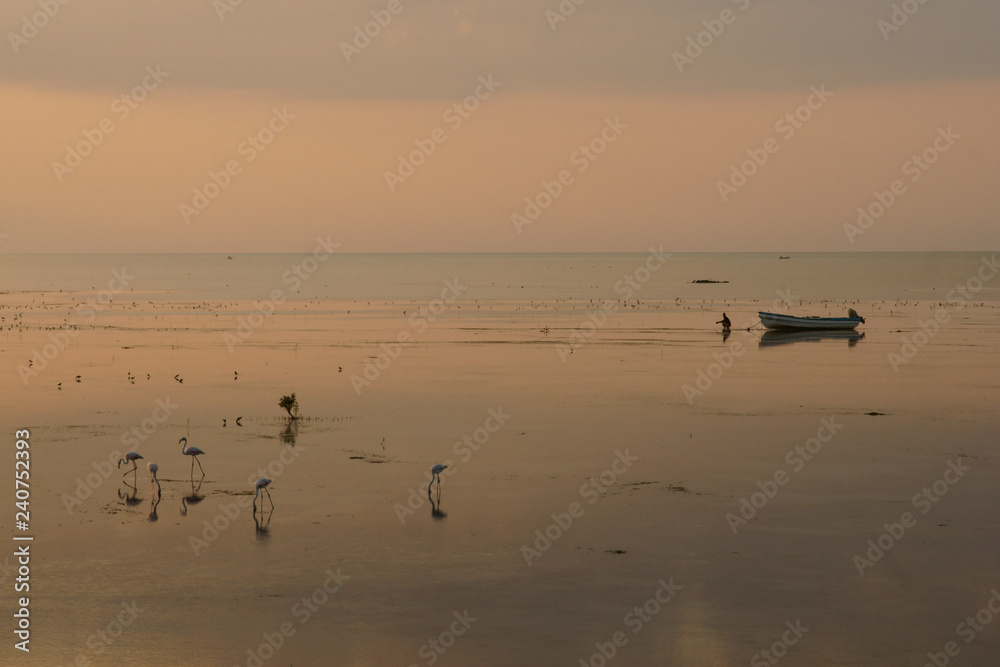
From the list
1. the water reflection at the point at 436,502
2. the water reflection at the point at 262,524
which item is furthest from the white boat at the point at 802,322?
the water reflection at the point at 262,524

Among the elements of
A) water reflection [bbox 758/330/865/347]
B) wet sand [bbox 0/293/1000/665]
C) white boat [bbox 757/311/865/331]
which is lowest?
wet sand [bbox 0/293/1000/665]

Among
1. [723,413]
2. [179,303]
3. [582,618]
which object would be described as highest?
[179,303]

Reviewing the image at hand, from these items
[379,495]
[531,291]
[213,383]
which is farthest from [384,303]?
[379,495]

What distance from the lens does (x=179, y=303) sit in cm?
10031

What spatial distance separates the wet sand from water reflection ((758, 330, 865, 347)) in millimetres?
16164

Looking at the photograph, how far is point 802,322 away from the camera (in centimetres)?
6562

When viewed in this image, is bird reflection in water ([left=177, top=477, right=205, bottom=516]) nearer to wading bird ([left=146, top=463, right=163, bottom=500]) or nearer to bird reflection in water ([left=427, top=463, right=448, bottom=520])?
wading bird ([left=146, top=463, right=163, bottom=500])

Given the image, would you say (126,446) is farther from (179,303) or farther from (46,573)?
(179,303)

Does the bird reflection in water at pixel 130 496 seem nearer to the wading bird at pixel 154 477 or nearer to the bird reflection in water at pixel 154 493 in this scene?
the bird reflection in water at pixel 154 493

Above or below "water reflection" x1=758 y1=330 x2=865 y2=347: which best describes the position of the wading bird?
below

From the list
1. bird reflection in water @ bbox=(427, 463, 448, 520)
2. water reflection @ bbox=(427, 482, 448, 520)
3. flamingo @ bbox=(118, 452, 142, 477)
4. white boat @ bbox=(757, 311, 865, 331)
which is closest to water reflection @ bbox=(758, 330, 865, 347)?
white boat @ bbox=(757, 311, 865, 331)

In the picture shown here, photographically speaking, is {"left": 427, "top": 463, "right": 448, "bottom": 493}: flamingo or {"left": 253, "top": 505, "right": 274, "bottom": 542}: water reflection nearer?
{"left": 253, "top": 505, "right": 274, "bottom": 542}: water reflection

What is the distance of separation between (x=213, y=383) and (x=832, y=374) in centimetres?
2481

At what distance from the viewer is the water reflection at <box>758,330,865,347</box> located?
58188 millimetres
